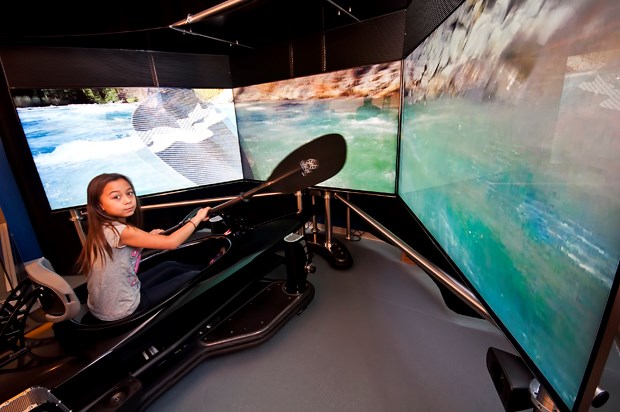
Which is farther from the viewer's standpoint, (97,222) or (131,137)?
(131,137)

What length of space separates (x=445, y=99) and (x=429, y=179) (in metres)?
0.44

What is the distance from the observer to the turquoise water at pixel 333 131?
2389mm

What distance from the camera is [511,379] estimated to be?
61cm

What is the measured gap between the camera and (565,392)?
53cm

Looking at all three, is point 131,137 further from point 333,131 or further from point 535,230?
point 535,230

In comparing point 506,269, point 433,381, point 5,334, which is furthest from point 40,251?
point 506,269

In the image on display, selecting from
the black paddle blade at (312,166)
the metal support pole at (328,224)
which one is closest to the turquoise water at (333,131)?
the metal support pole at (328,224)

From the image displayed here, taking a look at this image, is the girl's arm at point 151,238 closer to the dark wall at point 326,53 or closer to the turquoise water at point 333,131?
the turquoise water at point 333,131

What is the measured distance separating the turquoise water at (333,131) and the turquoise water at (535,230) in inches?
49.4

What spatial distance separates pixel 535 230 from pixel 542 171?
14 cm

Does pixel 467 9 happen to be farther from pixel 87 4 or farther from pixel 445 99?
pixel 87 4

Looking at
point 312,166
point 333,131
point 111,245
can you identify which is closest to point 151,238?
point 111,245

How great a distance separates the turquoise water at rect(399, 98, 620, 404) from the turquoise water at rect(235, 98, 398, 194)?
1.25 metres

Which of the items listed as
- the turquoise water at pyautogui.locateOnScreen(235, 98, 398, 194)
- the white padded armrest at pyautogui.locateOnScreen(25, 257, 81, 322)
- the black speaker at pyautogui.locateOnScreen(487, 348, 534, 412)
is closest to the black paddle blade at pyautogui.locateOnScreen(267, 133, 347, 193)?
the turquoise water at pyautogui.locateOnScreen(235, 98, 398, 194)
